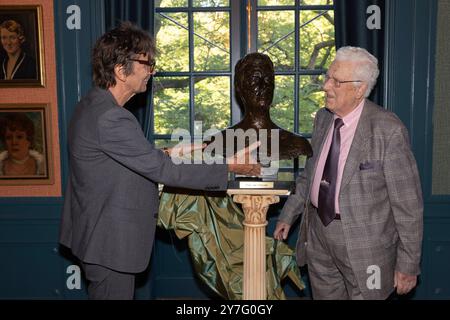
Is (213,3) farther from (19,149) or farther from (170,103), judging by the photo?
(19,149)

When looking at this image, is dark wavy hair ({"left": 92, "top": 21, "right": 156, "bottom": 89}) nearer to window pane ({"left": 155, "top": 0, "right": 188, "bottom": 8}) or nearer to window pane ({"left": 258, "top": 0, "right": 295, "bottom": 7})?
window pane ({"left": 155, "top": 0, "right": 188, "bottom": 8})

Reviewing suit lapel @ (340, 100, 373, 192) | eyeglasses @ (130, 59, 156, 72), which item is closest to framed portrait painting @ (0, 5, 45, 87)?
eyeglasses @ (130, 59, 156, 72)

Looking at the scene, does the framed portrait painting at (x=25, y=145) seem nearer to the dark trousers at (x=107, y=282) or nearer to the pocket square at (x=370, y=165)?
the dark trousers at (x=107, y=282)

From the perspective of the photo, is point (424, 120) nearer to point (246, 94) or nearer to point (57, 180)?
point (246, 94)

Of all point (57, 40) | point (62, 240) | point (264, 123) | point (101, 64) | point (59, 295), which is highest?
point (57, 40)

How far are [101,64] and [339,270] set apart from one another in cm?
154

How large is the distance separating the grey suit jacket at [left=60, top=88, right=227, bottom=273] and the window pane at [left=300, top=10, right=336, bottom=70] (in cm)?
194

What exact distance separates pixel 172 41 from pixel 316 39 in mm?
1118

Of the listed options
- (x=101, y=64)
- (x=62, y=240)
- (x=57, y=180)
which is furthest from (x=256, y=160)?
(x=57, y=180)

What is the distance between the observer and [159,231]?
3.86 meters

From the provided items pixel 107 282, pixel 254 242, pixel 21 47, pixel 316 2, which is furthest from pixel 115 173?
pixel 316 2

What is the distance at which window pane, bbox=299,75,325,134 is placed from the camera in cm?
377

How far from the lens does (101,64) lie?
2.19 metres

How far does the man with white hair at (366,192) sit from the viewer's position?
2.21 meters
